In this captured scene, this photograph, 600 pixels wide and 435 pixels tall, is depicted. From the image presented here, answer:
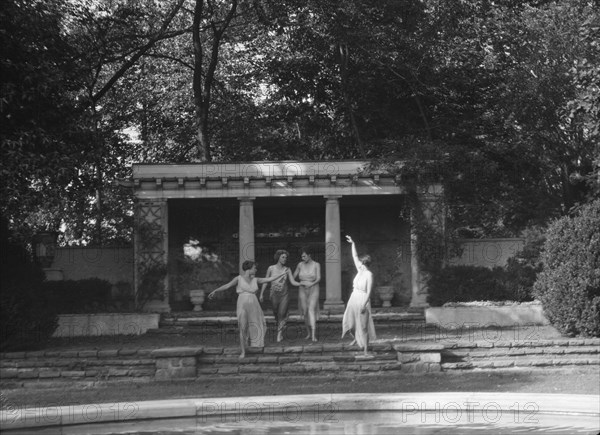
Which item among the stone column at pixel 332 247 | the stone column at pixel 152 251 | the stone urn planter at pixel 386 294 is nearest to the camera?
the stone column at pixel 152 251

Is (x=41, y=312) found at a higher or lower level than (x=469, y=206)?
lower

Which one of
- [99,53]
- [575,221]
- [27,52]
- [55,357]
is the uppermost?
[99,53]

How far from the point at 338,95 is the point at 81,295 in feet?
44.6

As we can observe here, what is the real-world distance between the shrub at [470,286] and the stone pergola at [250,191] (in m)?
1.48

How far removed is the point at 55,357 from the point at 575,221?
442 inches

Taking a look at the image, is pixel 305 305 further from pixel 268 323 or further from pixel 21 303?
pixel 21 303

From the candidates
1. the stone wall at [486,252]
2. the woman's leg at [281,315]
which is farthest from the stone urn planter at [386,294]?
the woman's leg at [281,315]

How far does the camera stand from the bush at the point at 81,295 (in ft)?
84.0

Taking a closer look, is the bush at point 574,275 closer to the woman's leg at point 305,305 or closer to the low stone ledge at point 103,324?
the woman's leg at point 305,305

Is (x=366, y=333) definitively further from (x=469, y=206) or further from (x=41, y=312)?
(x=469, y=206)

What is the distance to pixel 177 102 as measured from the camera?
36.8 m

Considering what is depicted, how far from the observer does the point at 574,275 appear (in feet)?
65.0

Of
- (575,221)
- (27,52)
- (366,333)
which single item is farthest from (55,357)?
(575,221)

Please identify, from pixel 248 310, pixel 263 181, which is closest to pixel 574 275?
pixel 248 310
